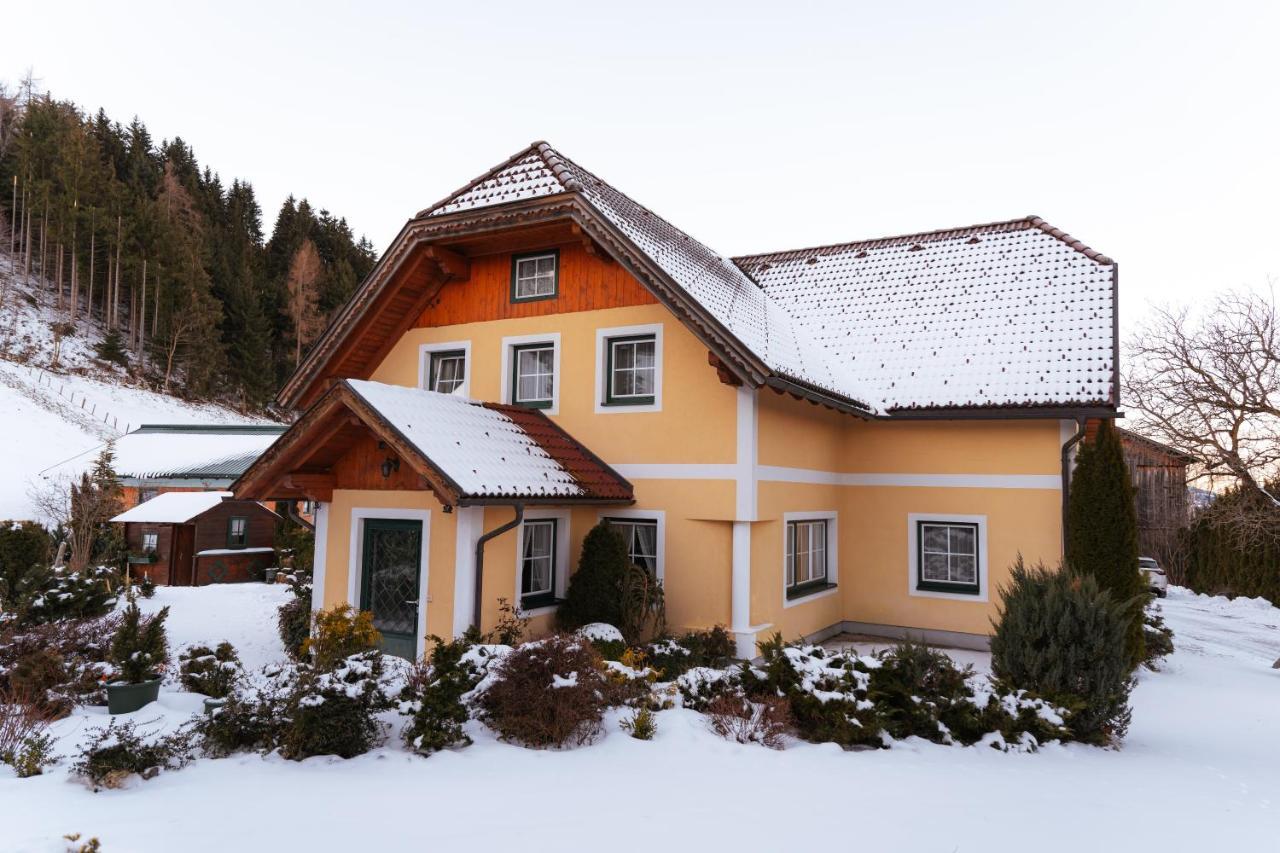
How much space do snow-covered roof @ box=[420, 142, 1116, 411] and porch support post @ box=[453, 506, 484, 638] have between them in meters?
4.06

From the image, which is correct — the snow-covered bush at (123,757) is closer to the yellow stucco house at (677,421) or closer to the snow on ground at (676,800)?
the snow on ground at (676,800)

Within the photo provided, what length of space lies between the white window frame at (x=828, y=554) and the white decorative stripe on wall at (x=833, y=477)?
0.53 m

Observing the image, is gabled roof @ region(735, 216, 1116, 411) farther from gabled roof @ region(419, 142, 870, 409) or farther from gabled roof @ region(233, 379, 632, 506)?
gabled roof @ region(233, 379, 632, 506)

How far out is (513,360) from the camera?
12961mm

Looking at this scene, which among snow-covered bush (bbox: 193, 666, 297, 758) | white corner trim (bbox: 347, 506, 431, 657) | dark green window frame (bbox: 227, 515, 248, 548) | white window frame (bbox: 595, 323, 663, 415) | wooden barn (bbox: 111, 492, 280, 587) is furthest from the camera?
dark green window frame (bbox: 227, 515, 248, 548)

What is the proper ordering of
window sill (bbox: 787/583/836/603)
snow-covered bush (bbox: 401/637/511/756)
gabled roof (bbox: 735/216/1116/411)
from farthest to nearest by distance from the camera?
1. gabled roof (bbox: 735/216/1116/411)
2. window sill (bbox: 787/583/836/603)
3. snow-covered bush (bbox: 401/637/511/756)

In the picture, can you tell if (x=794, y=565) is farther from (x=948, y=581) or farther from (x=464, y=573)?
(x=464, y=573)

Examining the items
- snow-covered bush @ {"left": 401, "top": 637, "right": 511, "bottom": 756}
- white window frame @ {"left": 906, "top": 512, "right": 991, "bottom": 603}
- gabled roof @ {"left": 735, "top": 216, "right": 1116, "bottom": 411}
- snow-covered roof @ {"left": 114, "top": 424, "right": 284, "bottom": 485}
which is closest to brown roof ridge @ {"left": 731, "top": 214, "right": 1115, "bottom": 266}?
gabled roof @ {"left": 735, "top": 216, "right": 1116, "bottom": 411}

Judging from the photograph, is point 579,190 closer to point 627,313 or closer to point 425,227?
point 627,313

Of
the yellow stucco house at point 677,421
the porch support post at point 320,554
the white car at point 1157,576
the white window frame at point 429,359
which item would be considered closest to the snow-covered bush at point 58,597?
the yellow stucco house at point 677,421

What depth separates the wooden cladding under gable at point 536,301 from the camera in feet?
39.4

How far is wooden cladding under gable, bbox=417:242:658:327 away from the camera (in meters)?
12.0

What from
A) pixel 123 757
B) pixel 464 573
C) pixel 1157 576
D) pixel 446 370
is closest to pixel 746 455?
pixel 464 573

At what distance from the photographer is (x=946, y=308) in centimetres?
1432
